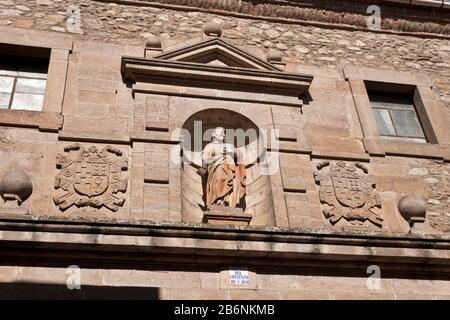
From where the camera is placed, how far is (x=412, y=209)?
6020 millimetres

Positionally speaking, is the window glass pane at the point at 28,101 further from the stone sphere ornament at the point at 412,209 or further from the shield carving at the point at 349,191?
the stone sphere ornament at the point at 412,209

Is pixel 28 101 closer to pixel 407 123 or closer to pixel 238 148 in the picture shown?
pixel 238 148

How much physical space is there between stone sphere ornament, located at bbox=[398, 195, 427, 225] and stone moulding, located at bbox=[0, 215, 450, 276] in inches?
21.2

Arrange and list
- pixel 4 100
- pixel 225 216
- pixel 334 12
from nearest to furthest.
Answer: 1. pixel 225 216
2. pixel 4 100
3. pixel 334 12

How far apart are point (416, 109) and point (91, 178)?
4556 mm

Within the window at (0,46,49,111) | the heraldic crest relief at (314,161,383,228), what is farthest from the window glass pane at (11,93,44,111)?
the heraldic crest relief at (314,161,383,228)

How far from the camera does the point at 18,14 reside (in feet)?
23.5

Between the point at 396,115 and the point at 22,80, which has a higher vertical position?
the point at 22,80

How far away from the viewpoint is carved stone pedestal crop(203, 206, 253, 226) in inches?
218

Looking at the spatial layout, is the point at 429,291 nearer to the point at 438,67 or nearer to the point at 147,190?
the point at 147,190

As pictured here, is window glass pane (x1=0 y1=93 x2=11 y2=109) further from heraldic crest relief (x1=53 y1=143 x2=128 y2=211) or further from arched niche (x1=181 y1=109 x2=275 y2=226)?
arched niche (x1=181 y1=109 x2=275 y2=226)

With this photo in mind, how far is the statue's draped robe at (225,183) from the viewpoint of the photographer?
5.84m

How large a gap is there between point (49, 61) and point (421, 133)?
4.81m

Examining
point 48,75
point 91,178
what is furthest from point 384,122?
point 48,75
